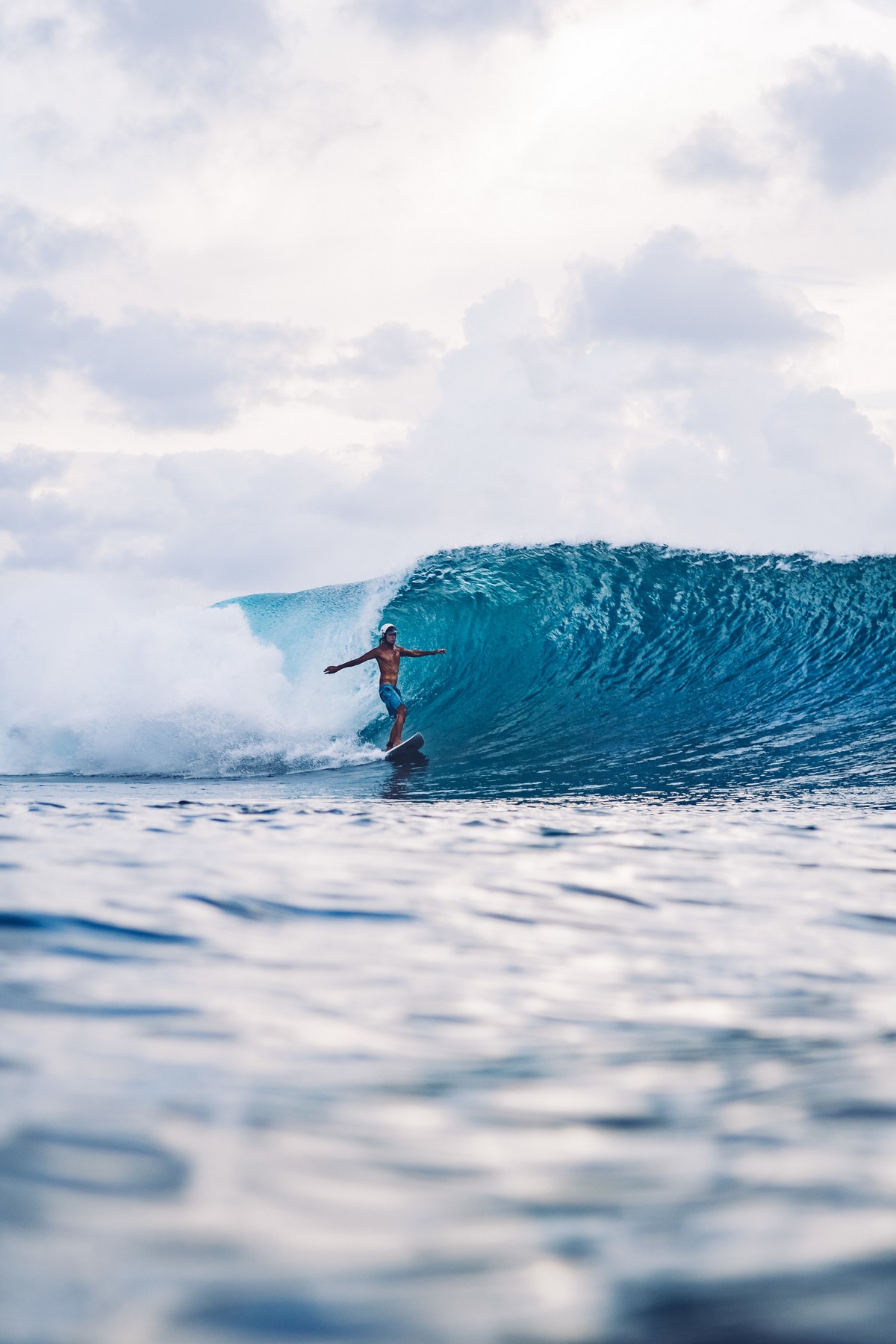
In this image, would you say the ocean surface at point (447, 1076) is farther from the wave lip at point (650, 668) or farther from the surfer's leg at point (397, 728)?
the surfer's leg at point (397, 728)

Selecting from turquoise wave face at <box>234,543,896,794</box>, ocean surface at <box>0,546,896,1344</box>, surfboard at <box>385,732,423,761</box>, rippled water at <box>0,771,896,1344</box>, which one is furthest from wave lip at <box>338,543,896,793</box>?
rippled water at <box>0,771,896,1344</box>

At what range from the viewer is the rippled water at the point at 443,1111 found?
111 centimetres

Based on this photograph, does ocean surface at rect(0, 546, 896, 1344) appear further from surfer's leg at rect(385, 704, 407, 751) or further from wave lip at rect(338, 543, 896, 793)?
surfer's leg at rect(385, 704, 407, 751)

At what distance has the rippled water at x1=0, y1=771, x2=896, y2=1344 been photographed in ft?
3.63

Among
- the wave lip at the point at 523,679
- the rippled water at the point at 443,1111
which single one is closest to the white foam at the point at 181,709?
the wave lip at the point at 523,679

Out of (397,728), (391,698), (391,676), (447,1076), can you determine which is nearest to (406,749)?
(397,728)

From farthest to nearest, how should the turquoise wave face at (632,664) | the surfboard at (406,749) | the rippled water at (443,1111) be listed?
1. the surfboard at (406,749)
2. the turquoise wave face at (632,664)
3. the rippled water at (443,1111)

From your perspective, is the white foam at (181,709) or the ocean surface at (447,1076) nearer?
the ocean surface at (447,1076)

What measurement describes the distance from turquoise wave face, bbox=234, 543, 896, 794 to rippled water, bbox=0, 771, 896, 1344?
197 inches

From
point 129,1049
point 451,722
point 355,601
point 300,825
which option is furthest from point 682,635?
point 129,1049

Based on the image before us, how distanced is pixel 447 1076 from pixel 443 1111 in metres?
0.16

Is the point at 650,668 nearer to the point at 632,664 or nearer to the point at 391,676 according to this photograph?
the point at 632,664

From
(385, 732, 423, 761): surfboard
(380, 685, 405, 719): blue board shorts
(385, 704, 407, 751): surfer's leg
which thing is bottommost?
(385, 732, 423, 761): surfboard

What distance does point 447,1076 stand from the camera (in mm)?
1818
